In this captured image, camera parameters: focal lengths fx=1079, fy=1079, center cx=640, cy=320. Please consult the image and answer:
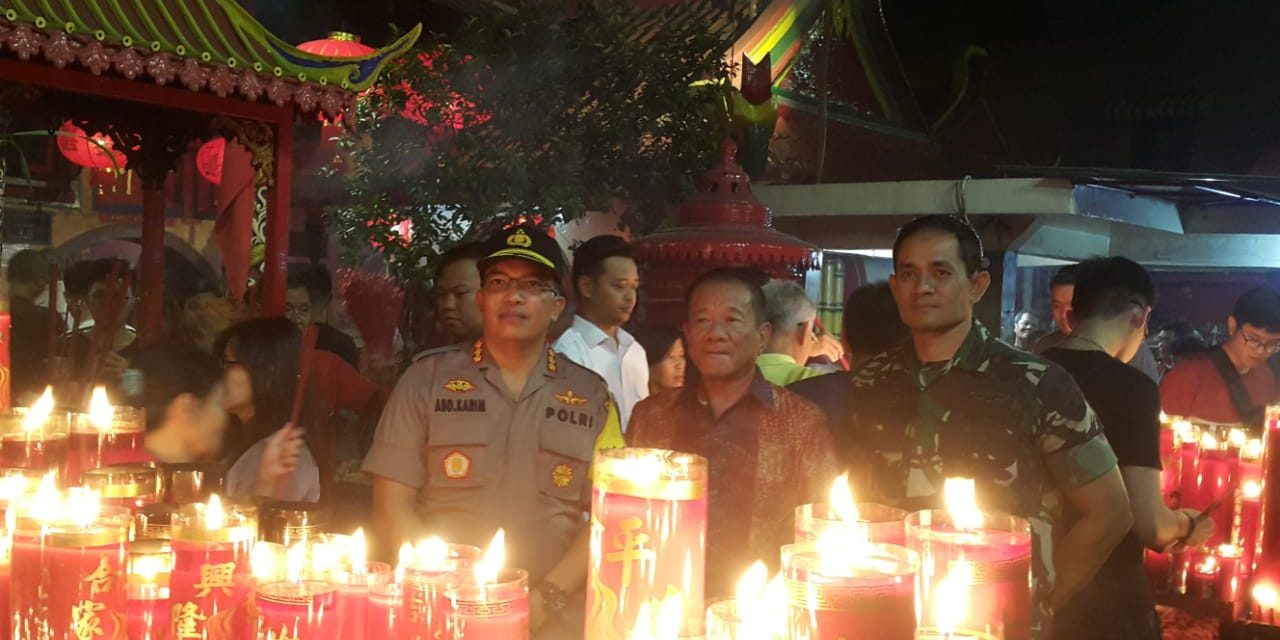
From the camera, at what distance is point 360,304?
9.09 m

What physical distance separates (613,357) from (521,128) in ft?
11.3

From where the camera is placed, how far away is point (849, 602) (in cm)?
108

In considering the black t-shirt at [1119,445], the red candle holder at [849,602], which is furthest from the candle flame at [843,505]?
the black t-shirt at [1119,445]

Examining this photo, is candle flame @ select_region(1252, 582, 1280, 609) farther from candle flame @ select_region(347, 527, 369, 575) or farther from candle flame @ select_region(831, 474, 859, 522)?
candle flame @ select_region(347, 527, 369, 575)

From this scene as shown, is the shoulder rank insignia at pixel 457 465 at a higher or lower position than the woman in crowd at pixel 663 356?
lower

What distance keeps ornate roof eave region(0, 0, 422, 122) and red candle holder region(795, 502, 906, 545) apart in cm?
410

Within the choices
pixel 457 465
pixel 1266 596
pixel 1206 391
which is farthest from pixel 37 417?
pixel 1206 391

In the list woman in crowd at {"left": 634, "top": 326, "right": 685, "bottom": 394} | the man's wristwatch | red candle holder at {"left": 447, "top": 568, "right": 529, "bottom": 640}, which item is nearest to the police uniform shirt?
the man's wristwatch

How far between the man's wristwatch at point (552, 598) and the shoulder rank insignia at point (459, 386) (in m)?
0.71

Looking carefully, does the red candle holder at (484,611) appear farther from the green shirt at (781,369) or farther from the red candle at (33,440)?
the green shirt at (781,369)

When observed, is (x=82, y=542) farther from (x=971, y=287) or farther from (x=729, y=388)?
(x=971, y=287)

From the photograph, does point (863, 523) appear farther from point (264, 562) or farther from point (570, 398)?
point (570, 398)

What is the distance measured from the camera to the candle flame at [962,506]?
53.7 inches

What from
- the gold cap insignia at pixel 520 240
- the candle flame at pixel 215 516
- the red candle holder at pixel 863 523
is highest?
the gold cap insignia at pixel 520 240
